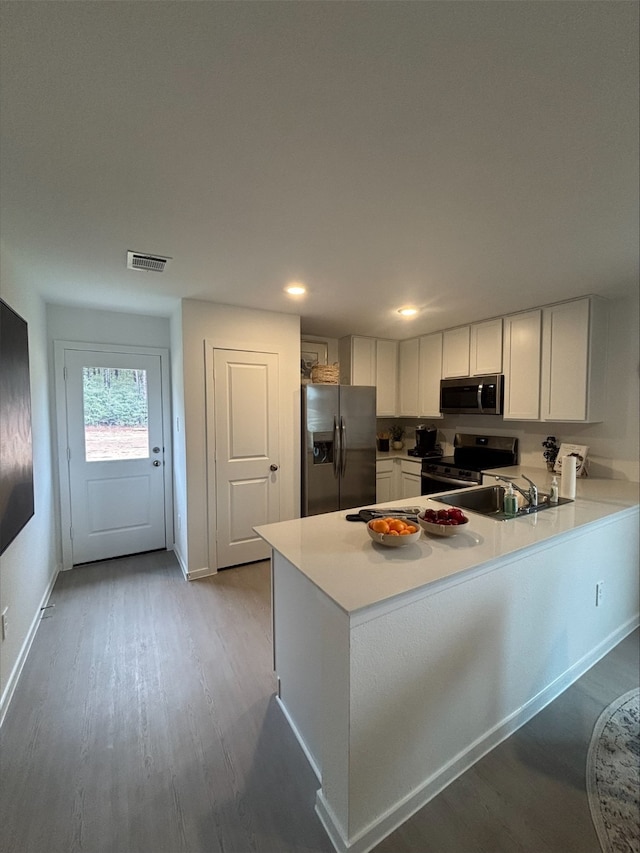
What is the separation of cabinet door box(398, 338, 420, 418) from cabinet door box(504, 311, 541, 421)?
1147mm

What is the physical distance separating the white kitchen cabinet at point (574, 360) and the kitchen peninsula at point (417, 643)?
121 cm

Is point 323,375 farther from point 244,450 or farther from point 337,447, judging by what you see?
point 244,450

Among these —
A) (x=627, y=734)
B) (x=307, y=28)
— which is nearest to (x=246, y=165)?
(x=307, y=28)

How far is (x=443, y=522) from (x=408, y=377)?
313 cm

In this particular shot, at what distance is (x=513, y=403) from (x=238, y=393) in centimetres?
259

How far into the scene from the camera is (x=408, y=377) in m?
4.50

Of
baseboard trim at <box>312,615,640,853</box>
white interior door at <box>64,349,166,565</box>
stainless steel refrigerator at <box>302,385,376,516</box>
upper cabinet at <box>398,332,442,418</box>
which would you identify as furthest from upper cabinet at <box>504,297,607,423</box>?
white interior door at <box>64,349,166,565</box>

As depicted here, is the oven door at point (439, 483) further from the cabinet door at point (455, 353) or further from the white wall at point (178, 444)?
the white wall at point (178, 444)

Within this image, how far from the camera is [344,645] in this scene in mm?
1111

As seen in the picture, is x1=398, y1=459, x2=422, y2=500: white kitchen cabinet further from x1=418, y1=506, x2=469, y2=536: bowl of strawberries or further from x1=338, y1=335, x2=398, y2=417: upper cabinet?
x1=418, y1=506, x2=469, y2=536: bowl of strawberries

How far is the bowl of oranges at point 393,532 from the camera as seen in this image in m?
1.43

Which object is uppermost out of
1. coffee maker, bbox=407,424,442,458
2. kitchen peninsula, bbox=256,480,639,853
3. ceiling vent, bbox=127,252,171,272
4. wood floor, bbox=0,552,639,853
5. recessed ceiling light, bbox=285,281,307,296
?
recessed ceiling light, bbox=285,281,307,296

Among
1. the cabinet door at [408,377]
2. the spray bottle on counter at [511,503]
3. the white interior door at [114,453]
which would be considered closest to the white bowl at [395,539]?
the spray bottle on counter at [511,503]

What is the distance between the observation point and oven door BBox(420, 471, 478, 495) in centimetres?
349
